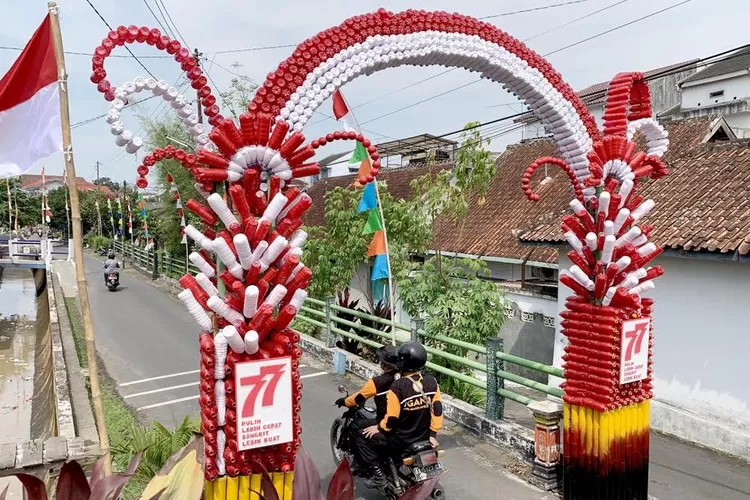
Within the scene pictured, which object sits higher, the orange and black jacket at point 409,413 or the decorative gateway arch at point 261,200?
the decorative gateway arch at point 261,200

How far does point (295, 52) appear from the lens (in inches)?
142

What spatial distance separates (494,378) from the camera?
6301 millimetres

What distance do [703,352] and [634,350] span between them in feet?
8.65

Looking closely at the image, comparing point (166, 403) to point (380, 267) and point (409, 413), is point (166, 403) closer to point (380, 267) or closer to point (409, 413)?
point (380, 267)

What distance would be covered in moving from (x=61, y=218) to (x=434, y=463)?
55.1m

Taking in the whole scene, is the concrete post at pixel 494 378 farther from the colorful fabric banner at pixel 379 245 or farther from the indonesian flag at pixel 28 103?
the indonesian flag at pixel 28 103

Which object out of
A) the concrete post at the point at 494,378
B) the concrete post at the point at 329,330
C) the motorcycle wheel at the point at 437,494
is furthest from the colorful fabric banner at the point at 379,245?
the motorcycle wheel at the point at 437,494

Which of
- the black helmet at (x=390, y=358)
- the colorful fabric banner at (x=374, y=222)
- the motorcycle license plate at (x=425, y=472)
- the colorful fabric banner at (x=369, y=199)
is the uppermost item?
the colorful fabric banner at (x=369, y=199)

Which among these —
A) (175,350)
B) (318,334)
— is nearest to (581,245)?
(318,334)

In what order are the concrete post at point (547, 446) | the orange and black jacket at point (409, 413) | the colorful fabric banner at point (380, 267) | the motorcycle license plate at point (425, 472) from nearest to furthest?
1. the motorcycle license plate at point (425, 472)
2. the orange and black jacket at point (409, 413)
3. the concrete post at point (547, 446)
4. the colorful fabric banner at point (380, 267)

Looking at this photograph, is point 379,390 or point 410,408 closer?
point 410,408

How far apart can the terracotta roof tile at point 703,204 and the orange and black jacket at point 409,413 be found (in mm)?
3760

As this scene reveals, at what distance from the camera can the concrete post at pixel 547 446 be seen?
17.6 feet

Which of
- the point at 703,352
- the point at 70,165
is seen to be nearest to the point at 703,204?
the point at 703,352
